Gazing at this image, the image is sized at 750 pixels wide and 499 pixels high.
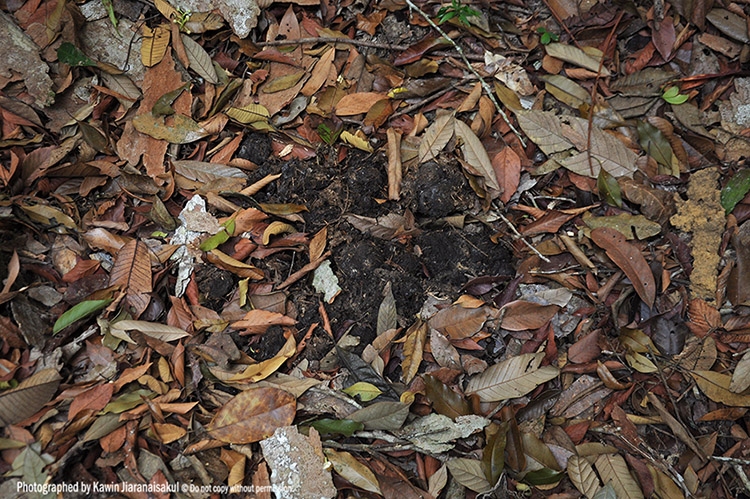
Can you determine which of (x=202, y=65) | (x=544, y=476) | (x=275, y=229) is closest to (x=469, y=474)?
(x=544, y=476)

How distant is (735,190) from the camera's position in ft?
6.93

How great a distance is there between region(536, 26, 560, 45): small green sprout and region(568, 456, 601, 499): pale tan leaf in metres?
1.72

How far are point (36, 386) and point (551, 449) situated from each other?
188cm

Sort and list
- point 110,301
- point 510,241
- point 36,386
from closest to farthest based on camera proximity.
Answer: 1. point 36,386
2. point 110,301
3. point 510,241

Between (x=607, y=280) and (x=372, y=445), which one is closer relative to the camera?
(x=372, y=445)

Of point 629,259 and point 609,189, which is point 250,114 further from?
point 629,259

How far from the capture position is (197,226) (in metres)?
2.22

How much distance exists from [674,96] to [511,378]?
139 cm

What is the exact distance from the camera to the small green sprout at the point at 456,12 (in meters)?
2.27

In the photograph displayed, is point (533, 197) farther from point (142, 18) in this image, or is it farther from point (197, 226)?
point (142, 18)

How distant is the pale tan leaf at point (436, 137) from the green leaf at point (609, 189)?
0.64m

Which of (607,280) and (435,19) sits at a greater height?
(435,19)

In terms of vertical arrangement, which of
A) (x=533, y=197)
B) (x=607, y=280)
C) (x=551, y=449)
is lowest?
(x=551, y=449)

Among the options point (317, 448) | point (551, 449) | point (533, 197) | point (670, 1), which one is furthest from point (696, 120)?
point (317, 448)
